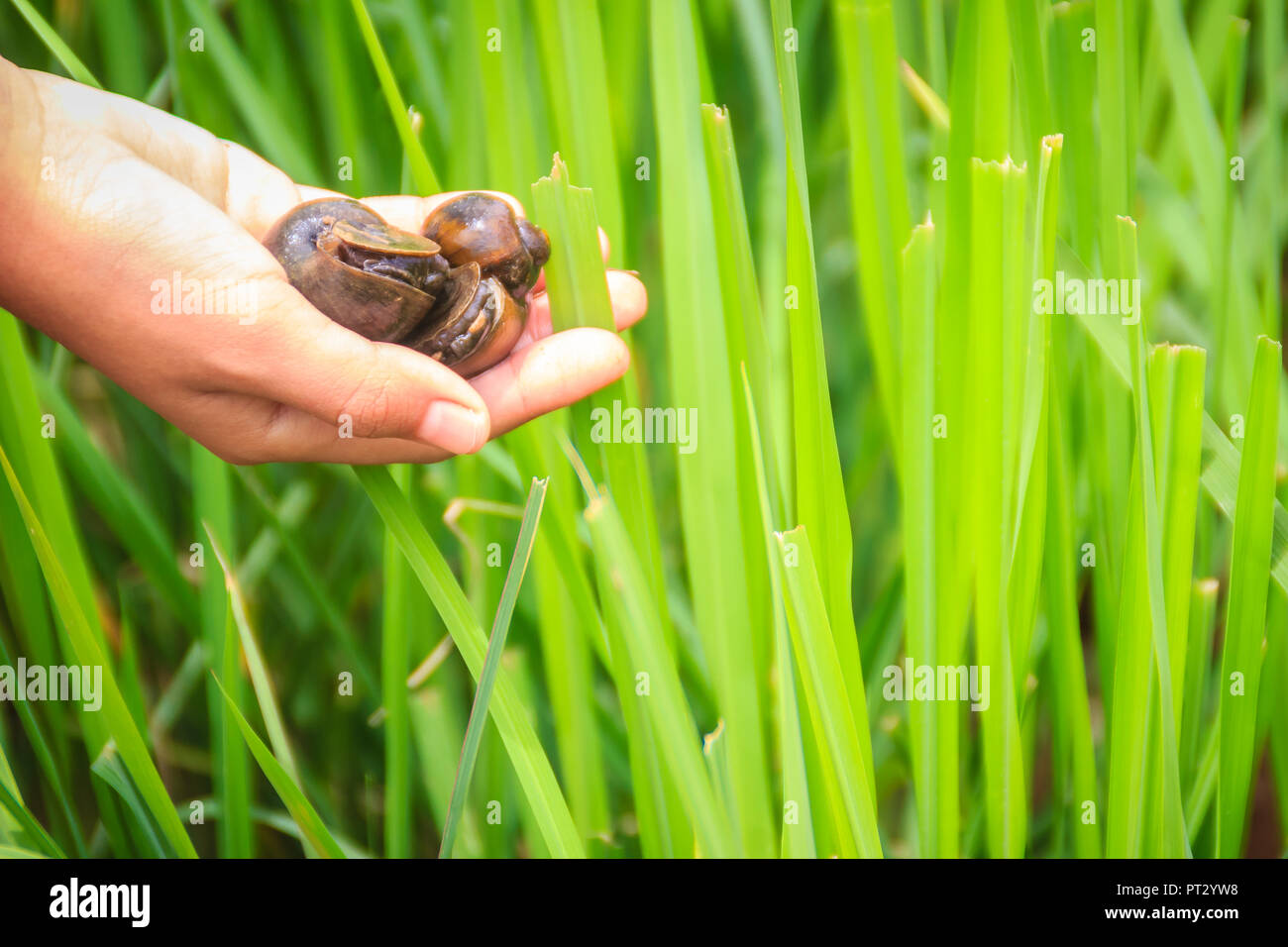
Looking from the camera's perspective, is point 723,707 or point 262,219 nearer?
point 723,707

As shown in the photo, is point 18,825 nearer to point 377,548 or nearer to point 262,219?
point 377,548

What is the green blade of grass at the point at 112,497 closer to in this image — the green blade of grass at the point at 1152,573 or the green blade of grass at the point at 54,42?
the green blade of grass at the point at 54,42
